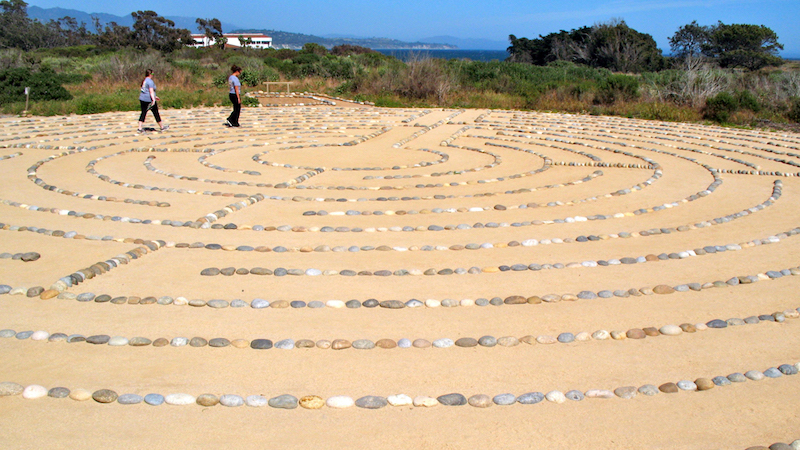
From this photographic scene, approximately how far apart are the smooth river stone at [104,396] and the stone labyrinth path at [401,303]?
0.6 inches

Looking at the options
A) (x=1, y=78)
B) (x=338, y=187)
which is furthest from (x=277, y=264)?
(x=1, y=78)

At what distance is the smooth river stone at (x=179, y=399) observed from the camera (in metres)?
3.69

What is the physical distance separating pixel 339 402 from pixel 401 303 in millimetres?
1436

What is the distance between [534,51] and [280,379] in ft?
166

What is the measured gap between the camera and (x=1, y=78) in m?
20.0

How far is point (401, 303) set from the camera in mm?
5055

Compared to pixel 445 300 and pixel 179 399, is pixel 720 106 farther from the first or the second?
pixel 179 399

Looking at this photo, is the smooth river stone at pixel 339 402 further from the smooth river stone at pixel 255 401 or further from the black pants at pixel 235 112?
the black pants at pixel 235 112

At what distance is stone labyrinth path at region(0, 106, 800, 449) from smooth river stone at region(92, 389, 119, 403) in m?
0.02

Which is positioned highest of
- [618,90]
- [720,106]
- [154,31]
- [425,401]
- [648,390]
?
[154,31]

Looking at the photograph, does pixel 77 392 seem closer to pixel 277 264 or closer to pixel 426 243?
pixel 277 264

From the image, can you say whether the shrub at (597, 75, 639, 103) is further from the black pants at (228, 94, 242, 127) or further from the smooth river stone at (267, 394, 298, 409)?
the smooth river stone at (267, 394, 298, 409)

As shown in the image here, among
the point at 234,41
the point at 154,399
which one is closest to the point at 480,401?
the point at 154,399

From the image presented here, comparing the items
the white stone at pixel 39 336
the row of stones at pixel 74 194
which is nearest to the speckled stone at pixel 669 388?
the white stone at pixel 39 336
